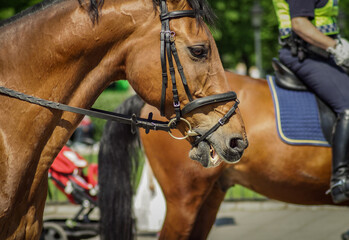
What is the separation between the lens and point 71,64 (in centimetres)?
252

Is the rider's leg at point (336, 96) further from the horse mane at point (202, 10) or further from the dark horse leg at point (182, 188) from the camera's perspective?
the horse mane at point (202, 10)

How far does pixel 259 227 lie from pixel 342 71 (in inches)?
125

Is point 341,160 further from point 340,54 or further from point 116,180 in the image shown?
point 116,180

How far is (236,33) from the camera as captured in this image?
22.1 m

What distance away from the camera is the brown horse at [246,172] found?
4035 millimetres

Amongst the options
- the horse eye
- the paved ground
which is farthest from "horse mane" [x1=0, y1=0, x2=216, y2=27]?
the paved ground

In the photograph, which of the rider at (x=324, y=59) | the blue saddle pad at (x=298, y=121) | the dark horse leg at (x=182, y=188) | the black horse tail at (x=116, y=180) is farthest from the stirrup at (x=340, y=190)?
the black horse tail at (x=116, y=180)

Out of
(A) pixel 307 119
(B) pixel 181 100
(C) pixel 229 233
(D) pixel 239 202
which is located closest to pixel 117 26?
(B) pixel 181 100

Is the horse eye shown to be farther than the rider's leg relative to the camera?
No

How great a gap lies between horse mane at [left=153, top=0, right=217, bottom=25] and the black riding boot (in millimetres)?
1856

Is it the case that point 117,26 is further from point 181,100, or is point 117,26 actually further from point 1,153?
point 1,153

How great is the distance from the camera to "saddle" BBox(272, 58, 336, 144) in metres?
4.15

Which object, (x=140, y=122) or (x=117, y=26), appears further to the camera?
(x=140, y=122)

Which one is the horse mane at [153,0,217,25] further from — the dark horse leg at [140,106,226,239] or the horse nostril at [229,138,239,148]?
the dark horse leg at [140,106,226,239]
